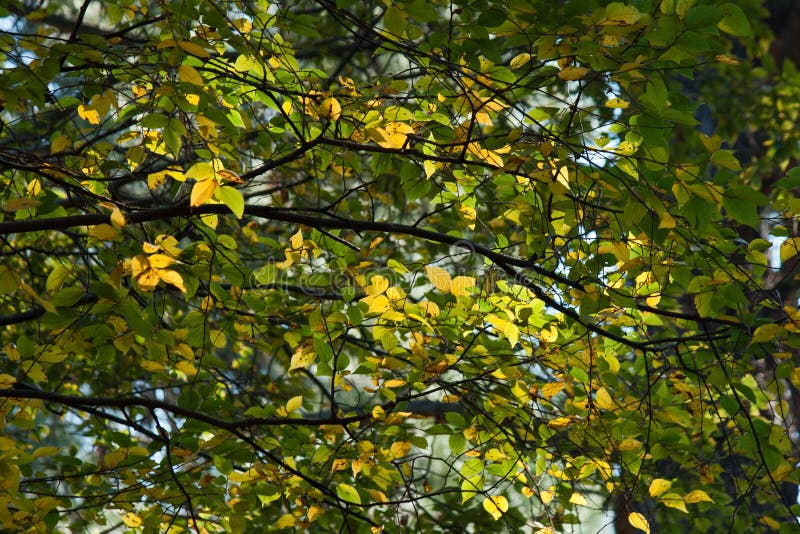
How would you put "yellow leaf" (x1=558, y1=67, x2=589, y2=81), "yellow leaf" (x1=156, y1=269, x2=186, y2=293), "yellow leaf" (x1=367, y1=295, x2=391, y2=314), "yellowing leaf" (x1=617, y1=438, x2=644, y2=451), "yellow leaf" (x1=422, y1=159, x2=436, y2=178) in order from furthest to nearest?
"yellowing leaf" (x1=617, y1=438, x2=644, y2=451) < "yellow leaf" (x1=367, y1=295, x2=391, y2=314) < "yellow leaf" (x1=422, y1=159, x2=436, y2=178) < "yellow leaf" (x1=558, y1=67, x2=589, y2=81) < "yellow leaf" (x1=156, y1=269, x2=186, y2=293)

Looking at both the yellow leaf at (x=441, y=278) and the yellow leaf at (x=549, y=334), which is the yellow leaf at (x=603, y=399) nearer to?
the yellow leaf at (x=549, y=334)

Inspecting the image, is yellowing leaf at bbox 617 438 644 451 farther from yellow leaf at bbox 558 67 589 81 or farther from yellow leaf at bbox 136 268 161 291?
yellow leaf at bbox 136 268 161 291

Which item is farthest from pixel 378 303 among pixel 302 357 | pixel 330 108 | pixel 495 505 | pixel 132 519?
pixel 132 519

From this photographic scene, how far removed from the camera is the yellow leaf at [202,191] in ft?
4.92

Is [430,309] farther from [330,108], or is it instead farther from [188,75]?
[188,75]

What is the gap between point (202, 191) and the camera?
1.51m

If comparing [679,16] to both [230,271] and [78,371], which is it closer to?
[230,271]

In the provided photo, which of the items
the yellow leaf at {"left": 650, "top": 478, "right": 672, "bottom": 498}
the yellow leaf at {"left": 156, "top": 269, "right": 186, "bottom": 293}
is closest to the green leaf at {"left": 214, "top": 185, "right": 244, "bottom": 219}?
the yellow leaf at {"left": 156, "top": 269, "right": 186, "bottom": 293}

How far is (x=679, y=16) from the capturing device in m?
1.74

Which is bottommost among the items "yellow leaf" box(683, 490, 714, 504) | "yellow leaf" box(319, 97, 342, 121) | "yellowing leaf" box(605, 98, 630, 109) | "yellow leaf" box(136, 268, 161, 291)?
"yellow leaf" box(683, 490, 714, 504)

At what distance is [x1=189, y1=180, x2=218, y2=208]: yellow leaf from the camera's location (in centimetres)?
150

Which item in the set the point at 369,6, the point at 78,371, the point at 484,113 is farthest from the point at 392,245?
the point at 484,113

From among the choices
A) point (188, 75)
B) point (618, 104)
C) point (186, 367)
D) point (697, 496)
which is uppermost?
point (618, 104)

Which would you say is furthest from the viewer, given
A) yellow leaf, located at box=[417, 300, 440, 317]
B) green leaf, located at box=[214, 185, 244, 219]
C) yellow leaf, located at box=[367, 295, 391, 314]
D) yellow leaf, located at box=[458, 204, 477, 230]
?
yellow leaf, located at box=[458, 204, 477, 230]
